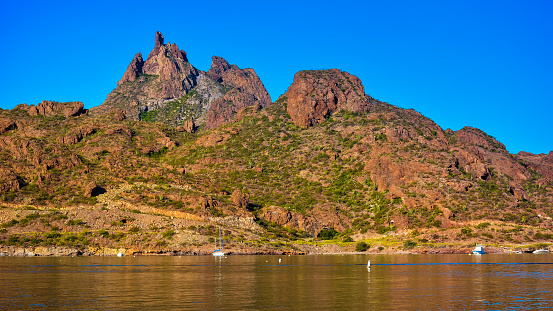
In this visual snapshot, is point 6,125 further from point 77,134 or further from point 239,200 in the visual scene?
point 239,200

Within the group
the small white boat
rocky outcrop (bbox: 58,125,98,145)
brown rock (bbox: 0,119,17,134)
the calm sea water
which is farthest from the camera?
brown rock (bbox: 0,119,17,134)

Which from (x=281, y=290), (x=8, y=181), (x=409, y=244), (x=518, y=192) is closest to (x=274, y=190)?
(x=409, y=244)

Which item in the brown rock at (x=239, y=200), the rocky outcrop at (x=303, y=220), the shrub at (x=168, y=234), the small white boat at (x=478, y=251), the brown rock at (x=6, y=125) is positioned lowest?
the small white boat at (x=478, y=251)

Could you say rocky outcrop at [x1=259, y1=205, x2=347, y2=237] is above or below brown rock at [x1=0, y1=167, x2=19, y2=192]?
below

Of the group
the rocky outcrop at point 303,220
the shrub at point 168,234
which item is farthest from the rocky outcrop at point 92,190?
the rocky outcrop at point 303,220

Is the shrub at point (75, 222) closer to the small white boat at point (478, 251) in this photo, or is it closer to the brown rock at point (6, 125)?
the brown rock at point (6, 125)

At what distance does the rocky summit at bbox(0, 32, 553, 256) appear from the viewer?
383 feet

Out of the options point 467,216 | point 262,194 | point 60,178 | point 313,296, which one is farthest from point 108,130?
point 313,296

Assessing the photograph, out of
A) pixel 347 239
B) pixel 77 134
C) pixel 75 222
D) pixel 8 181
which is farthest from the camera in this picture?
pixel 77 134

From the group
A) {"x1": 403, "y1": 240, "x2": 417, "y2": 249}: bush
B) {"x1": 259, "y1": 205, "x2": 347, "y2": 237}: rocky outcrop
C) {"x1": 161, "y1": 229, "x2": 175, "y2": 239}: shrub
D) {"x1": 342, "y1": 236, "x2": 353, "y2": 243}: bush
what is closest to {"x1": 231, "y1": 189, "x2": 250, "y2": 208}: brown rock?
{"x1": 259, "y1": 205, "x2": 347, "y2": 237}: rocky outcrop

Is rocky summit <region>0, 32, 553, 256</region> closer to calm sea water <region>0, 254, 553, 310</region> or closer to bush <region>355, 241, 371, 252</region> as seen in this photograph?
bush <region>355, 241, 371, 252</region>

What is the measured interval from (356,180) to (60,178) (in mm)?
88491

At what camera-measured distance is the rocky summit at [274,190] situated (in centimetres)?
11662

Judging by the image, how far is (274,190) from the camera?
159 metres
